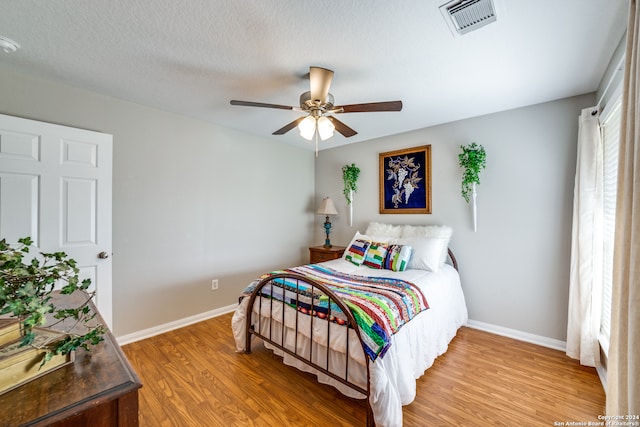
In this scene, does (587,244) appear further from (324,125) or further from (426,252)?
(324,125)

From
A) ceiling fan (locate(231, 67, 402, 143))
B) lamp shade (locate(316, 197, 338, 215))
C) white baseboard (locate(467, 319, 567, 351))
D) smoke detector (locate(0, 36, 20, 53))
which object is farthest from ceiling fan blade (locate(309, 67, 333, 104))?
white baseboard (locate(467, 319, 567, 351))

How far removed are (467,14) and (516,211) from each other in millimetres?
2102

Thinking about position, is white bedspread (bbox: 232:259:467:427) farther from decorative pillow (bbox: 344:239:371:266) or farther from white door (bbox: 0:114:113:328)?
white door (bbox: 0:114:113:328)

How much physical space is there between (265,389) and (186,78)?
101 inches

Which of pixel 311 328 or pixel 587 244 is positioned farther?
pixel 587 244

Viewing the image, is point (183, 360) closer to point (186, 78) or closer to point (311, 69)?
point (186, 78)

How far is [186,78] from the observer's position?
222cm

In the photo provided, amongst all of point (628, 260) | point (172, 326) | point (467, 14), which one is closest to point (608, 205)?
point (628, 260)

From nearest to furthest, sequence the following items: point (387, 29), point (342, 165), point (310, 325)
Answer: point (387, 29) < point (310, 325) < point (342, 165)

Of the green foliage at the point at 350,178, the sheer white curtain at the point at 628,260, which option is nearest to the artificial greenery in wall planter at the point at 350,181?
the green foliage at the point at 350,178

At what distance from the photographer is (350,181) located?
401 centimetres

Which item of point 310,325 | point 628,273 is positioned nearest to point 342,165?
point 310,325

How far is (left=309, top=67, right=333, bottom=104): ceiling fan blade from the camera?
1.96 m

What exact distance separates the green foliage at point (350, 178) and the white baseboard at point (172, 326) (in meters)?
2.29
